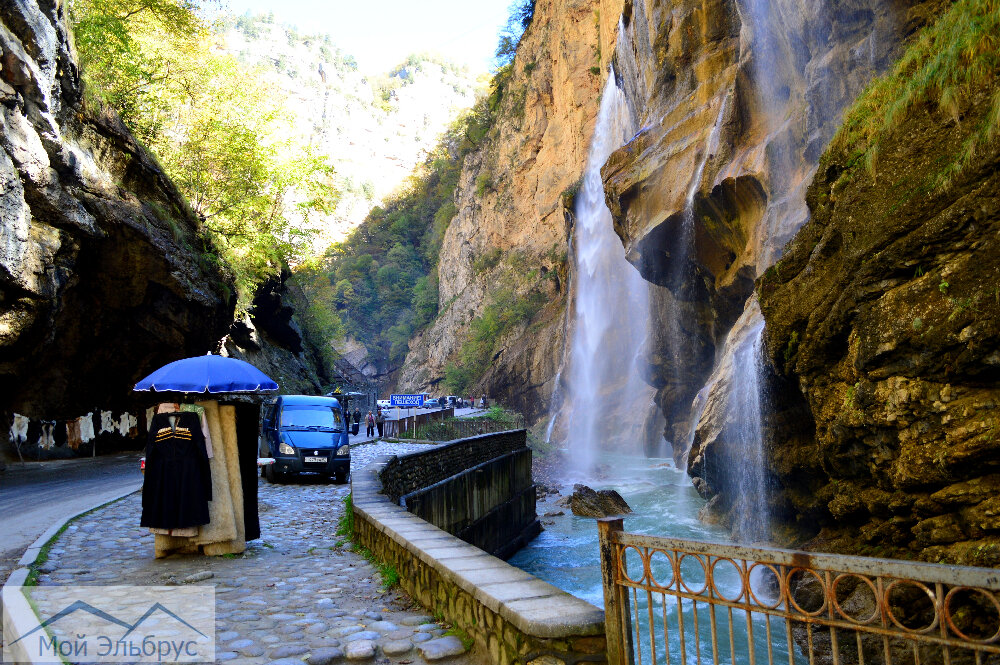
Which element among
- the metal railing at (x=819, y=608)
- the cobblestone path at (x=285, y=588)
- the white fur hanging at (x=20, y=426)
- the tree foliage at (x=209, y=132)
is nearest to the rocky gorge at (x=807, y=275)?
the metal railing at (x=819, y=608)

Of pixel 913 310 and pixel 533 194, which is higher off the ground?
pixel 533 194

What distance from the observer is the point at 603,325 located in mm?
35969

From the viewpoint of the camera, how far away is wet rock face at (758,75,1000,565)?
6625 mm

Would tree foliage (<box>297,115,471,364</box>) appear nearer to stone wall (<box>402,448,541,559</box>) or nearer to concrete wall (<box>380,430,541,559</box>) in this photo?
stone wall (<box>402,448,541,559</box>)

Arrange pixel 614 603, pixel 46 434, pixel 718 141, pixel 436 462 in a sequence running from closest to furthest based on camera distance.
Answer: pixel 614 603
pixel 436 462
pixel 46 434
pixel 718 141

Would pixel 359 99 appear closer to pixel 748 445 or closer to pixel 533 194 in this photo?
pixel 533 194

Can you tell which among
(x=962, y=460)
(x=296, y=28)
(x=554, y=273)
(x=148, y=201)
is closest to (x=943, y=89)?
(x=962, y=460)

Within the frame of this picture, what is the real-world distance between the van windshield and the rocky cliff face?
23413 mm

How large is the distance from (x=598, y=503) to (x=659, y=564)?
17.4 feet

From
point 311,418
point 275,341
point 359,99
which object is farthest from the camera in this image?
point 359,99

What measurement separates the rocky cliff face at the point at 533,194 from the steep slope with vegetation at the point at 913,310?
90.3ft

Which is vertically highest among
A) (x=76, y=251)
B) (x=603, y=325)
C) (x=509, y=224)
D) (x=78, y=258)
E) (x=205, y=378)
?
(x=509, y=224)

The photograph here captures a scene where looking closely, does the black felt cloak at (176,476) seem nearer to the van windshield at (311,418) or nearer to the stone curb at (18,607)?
the stone curb at (18,607)

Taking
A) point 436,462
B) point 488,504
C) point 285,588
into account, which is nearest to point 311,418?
point 436,462
